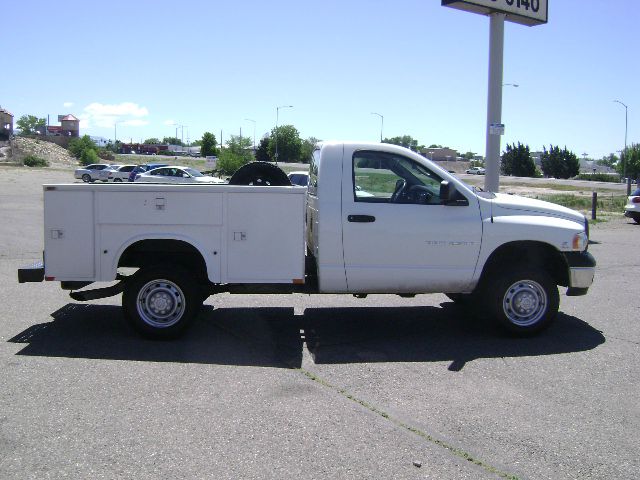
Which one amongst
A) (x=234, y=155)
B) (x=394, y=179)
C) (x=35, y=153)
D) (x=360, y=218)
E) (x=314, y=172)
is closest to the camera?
(x=360, y=218)

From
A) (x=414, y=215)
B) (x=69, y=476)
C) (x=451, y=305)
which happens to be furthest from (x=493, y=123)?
(x=69, y=476)

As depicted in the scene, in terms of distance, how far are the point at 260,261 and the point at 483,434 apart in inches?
118

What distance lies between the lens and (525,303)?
23.9 ft

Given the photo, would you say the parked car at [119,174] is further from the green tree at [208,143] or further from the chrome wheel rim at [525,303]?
the green tree at [208,143]

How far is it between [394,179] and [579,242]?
84.8 inches

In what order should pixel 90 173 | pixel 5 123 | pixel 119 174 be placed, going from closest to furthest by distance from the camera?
pixel 119 174 → pixel 90 173 → pixel 5 123

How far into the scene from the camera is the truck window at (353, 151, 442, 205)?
23.3ft

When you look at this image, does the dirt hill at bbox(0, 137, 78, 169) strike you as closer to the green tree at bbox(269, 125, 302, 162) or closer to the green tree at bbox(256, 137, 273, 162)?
the green tree at bbox(269, 125, 302, 162)

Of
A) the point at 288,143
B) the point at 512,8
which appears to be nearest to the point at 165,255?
the point at 512,8

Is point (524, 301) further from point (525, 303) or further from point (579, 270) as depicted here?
point (579, 270)

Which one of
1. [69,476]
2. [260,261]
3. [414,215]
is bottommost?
[69,476]

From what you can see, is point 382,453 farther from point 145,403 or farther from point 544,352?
point 544,352

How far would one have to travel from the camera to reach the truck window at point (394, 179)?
7.11 meters

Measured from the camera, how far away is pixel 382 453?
438 cm
